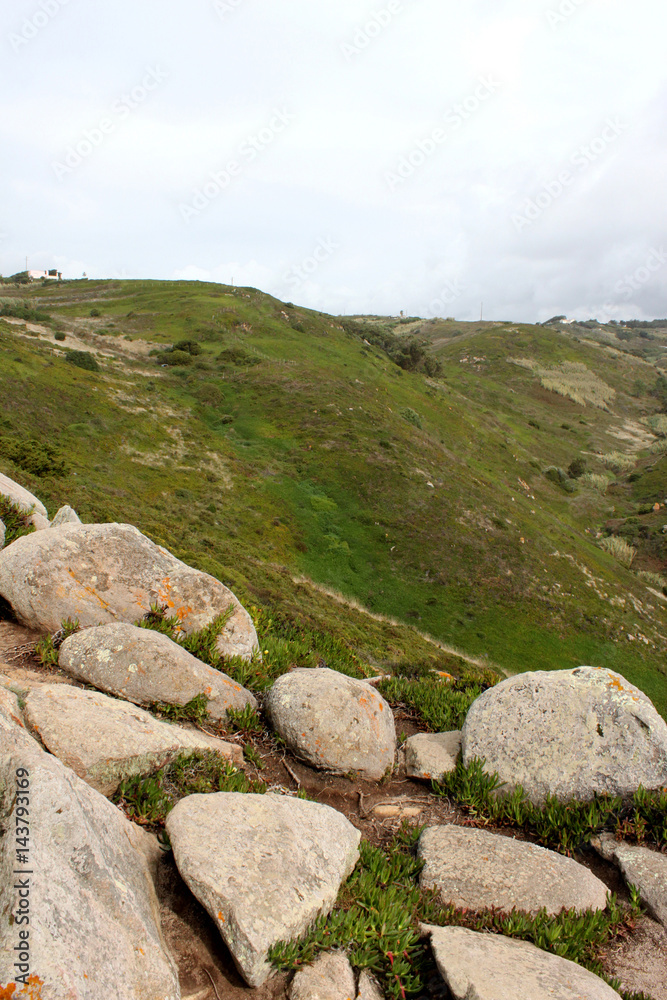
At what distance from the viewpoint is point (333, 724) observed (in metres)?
8.34

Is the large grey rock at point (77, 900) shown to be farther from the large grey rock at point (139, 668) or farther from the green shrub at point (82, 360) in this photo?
the green shrub at point (82, 360)

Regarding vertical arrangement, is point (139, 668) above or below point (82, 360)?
below

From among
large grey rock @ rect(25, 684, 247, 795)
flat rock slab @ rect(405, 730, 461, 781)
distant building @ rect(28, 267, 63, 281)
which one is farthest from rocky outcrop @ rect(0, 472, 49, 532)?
distant building @ rect(28, 267, 63, 281)

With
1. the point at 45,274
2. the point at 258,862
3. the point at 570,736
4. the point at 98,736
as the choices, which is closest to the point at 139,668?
the point at 98,736

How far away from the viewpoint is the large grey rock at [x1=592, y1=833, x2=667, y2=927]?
20.1 feet

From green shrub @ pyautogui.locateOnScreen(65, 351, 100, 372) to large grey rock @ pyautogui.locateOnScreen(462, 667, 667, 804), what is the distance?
49.8 meters

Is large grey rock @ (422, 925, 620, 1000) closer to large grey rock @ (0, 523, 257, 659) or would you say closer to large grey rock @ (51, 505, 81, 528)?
large grey rock @ (0, 523, 257, 659)

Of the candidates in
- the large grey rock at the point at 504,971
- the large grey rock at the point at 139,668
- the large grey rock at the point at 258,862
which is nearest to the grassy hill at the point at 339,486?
the large grey rock at the point at 139,668

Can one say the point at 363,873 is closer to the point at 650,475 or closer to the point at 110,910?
the point at 110,910

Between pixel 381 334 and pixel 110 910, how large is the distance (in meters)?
102

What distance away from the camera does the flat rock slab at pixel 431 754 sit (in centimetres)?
847

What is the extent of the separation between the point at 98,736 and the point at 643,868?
684 centimetres

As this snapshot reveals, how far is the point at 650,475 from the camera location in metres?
72.2

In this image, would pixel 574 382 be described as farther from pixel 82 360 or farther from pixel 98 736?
pixel 98 736
